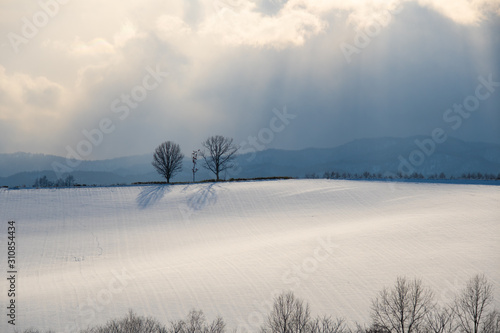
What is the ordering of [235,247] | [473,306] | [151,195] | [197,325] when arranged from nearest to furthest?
[197,325], [473,306], [235,247], [151,195]

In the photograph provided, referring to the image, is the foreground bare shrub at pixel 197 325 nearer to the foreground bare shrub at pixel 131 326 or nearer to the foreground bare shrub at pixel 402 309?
the foreground bare shrub at pixel 131 326

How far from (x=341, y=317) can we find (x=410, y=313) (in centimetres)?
511

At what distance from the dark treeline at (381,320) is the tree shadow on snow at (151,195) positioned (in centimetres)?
3587

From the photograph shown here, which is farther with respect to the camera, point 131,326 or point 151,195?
point 151,195

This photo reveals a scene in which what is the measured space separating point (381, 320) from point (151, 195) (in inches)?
1916

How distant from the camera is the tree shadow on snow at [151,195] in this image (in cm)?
6500

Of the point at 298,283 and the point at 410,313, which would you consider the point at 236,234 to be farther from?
the point at 410,313

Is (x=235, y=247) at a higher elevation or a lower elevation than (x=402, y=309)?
higher

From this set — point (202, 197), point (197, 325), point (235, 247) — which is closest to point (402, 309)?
point (197, 325)

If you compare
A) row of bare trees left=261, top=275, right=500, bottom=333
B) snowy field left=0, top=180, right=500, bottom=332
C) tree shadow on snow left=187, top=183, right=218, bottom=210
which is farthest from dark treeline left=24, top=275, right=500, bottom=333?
tree shadow on snow left=187, top=183, right=218, bottom=210

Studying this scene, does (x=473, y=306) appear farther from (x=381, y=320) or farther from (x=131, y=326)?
(x=131, y=326)

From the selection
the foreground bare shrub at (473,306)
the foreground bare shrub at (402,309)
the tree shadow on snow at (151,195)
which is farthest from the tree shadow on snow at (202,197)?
the foreground bare shrub at (473,306)

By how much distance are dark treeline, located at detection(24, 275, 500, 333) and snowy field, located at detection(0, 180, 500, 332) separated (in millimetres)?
962

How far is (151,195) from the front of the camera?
228ft
